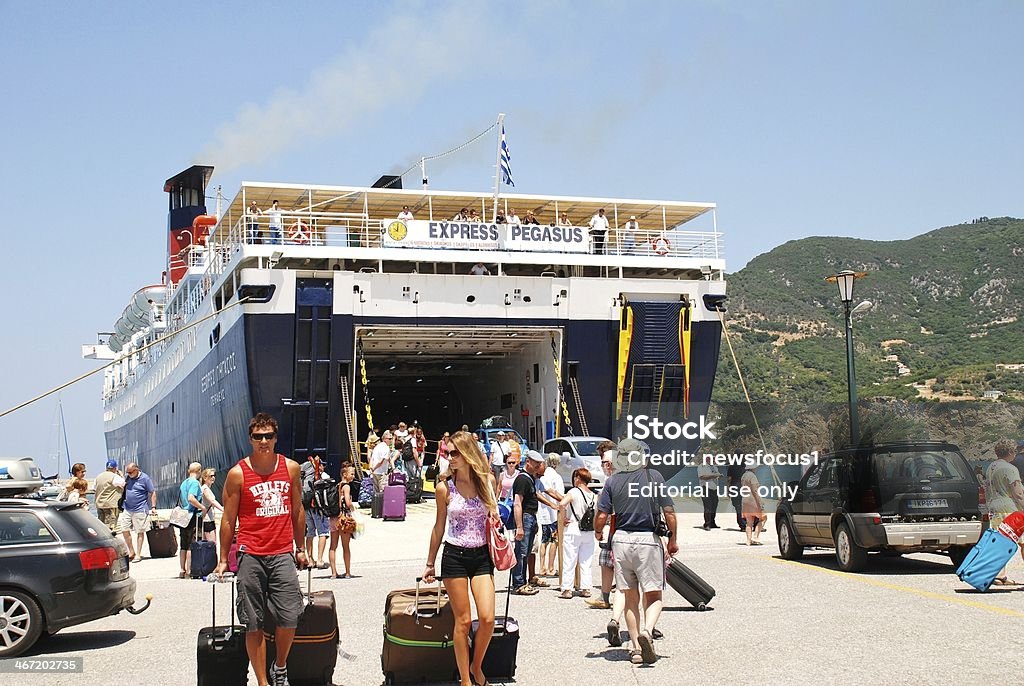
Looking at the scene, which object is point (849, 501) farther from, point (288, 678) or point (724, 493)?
point (288, 678)

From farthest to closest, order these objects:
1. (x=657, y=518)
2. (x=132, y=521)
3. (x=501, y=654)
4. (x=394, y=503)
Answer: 1. (x=394, y=503)
2. (x=132, y=521)
3. (x=657, y=518)
4. (x=501, y=654)

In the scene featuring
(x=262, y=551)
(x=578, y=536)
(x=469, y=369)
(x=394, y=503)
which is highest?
(x=469, y=369)

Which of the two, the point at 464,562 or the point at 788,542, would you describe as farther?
the point at 788,542

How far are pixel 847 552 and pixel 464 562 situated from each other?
23.7 feet

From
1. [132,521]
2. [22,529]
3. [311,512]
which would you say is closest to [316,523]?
[311,512]

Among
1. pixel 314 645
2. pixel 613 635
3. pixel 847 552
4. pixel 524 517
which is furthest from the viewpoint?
pixel 847 552

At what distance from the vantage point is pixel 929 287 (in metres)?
91.2

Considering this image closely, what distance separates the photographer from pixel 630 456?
8.62m

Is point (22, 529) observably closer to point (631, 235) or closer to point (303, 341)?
point (303, 341)

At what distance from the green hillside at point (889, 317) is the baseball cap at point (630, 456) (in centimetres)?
5081

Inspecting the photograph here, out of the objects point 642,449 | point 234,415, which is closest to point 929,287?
point 234,415

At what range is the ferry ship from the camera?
2530 cm

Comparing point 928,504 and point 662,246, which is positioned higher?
point 662,246

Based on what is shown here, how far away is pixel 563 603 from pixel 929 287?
87.4m
